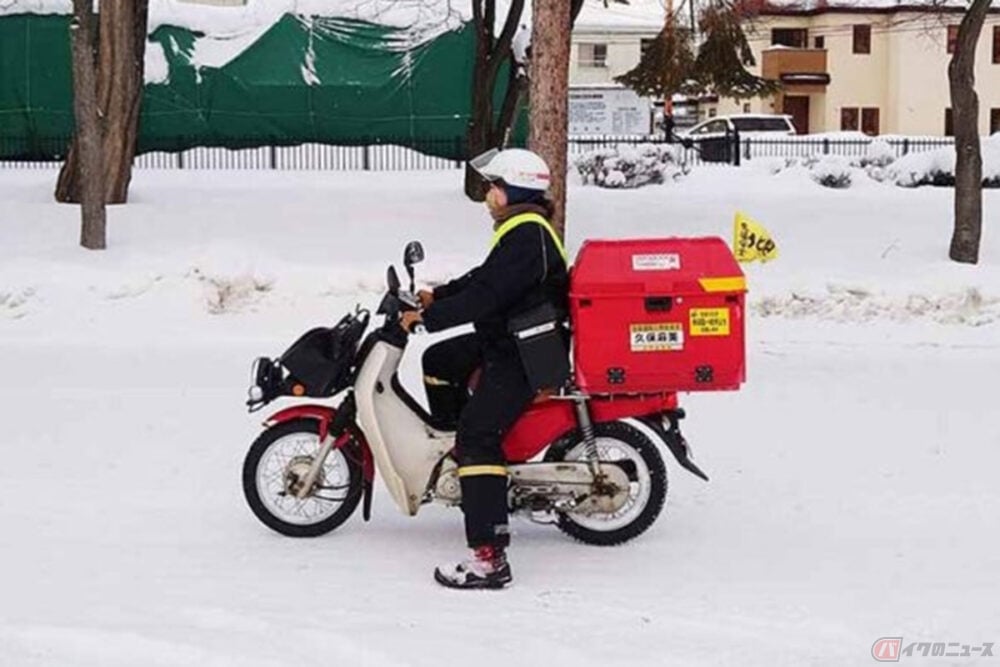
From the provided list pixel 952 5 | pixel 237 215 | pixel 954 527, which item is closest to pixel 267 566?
pixel 954 527

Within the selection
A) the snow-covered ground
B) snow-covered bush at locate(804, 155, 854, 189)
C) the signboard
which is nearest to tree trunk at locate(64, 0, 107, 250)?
→ the snow-covered ground

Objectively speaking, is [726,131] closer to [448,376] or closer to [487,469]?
[448,376]

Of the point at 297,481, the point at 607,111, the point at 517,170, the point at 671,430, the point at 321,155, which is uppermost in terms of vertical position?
the point at 607,111

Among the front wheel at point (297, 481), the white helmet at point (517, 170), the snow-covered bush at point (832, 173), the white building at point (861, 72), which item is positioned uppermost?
the white building at point (861, 72)

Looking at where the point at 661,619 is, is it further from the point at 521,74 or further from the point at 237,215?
the point at 521,74

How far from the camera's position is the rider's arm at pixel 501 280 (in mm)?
6027

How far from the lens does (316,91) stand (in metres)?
25.9

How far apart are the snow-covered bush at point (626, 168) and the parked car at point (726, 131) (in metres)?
4.07

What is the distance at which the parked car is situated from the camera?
2861 cm

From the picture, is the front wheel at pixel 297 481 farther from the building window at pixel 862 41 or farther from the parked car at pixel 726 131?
the building window at pixel 862 41

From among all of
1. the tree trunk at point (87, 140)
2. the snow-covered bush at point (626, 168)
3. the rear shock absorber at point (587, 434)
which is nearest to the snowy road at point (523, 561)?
the rear shock absorber at point (587, 434)

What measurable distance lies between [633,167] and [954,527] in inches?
653

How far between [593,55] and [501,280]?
51001 millimetres
